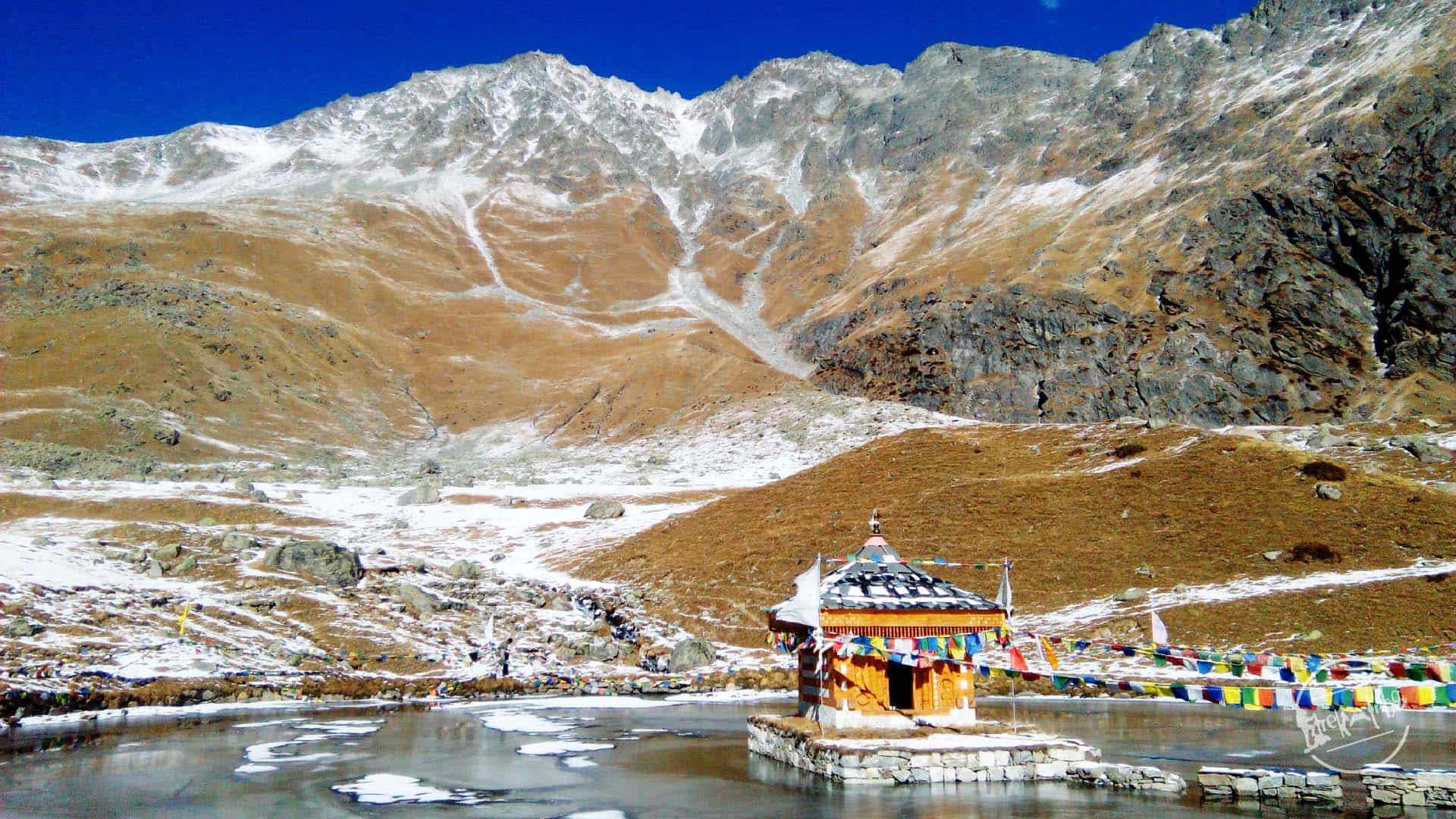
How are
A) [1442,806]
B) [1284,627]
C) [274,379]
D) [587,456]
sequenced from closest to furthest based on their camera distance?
[1442,806], [1284,627], [587,456], [274,379]

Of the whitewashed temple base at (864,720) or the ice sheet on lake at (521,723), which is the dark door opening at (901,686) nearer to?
the whitewashed temple base at (864,720)

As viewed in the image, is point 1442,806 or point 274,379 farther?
point 274,379

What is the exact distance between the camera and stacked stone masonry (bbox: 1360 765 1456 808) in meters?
14.5

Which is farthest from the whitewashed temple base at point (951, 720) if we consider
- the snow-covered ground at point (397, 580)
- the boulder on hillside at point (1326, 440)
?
the boulder on hillside at point (1326, 440)

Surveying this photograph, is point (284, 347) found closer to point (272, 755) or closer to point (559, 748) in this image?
point (272, 755)

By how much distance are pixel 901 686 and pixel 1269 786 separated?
7112mm

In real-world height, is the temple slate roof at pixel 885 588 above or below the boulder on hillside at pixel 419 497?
below

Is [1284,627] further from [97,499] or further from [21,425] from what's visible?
→ [21,425]

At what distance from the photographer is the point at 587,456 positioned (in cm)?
9738

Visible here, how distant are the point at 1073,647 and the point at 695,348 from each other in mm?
114714

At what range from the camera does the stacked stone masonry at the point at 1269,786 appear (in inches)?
598

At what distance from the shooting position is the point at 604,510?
62188 millimetres

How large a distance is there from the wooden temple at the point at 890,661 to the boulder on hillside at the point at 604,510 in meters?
41.8

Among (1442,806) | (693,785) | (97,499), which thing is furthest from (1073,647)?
(97,499)
